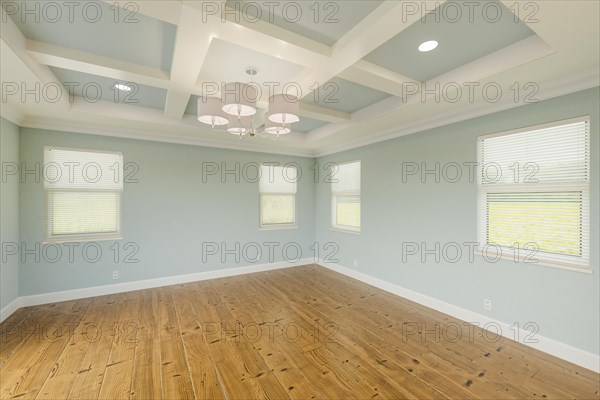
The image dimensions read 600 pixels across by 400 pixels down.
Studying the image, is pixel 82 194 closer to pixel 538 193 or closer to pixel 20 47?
pixel 20 47

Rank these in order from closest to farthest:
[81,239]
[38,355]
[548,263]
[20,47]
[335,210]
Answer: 1. [20,47]
2. [38,355]
3. [548,263]
4. [81,239]
5. [335,210]

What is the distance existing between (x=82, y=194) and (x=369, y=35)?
4.32 m

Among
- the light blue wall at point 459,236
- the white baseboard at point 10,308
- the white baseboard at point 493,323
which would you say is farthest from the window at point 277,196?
the white baseboard at point 10,308

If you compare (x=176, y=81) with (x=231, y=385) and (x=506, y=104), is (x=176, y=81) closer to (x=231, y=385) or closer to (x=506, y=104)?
(x=231, y=385)

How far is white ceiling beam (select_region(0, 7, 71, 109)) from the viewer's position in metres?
1.88

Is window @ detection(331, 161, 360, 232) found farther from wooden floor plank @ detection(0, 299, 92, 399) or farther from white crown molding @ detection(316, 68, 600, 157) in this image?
wooden floor plank @ detection(0, 299, 92, 399)

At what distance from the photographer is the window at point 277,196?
5504 mm

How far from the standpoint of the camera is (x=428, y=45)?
2293mm

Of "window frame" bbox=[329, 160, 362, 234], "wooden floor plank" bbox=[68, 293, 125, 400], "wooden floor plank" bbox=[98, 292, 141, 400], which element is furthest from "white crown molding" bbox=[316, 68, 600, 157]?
"wooden floor plank" bbox=[68, 293, 125, 400]

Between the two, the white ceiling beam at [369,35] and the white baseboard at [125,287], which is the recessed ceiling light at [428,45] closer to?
the white ceiling beam at [369,35]

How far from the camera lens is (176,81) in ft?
8.90

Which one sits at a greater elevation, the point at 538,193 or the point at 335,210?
the point at 538,193

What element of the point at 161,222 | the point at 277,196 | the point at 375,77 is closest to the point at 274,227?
the point at 277,196

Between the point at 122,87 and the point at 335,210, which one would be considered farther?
the point at 335,210
